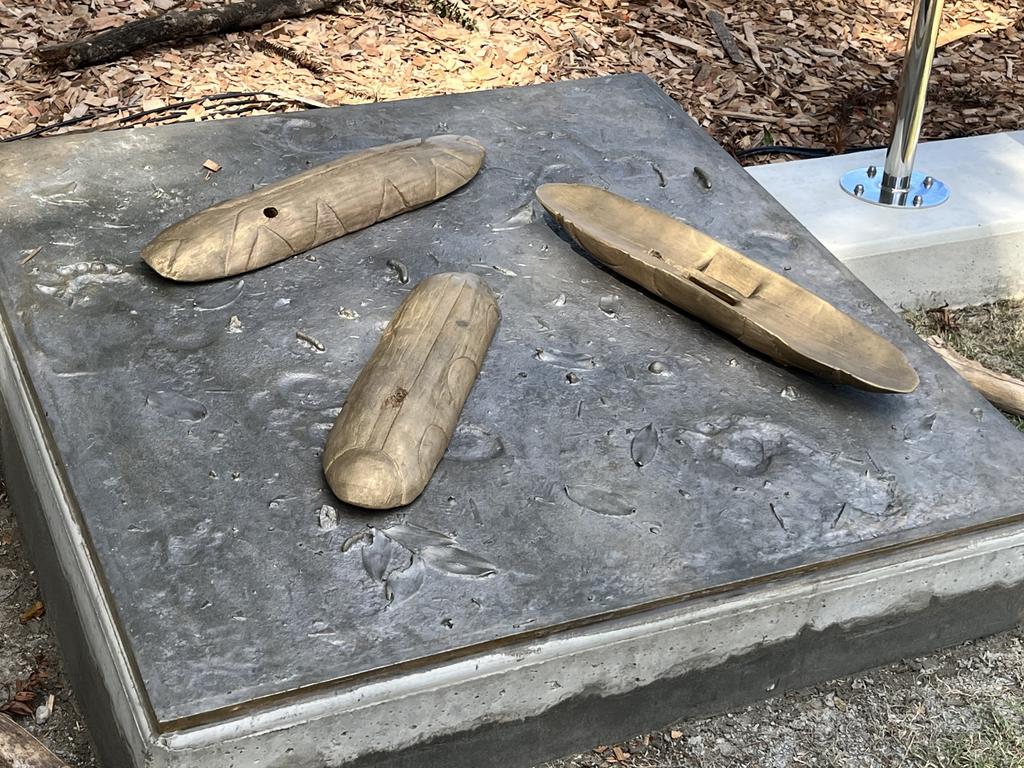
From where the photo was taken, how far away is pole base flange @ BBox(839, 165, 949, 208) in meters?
3.65

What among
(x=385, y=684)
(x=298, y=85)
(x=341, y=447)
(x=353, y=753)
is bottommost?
(x=298, y=85)

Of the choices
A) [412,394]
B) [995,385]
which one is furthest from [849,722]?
[995,385]

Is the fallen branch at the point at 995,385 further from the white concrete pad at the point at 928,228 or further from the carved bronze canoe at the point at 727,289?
the carved bronze canoe at the point at 727,289

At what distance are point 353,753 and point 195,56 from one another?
12.0ft

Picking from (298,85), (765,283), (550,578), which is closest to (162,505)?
(550,578)

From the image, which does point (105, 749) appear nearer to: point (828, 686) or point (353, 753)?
point (353, 753)

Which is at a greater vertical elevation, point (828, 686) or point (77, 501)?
point (77, 501)

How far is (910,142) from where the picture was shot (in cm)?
356

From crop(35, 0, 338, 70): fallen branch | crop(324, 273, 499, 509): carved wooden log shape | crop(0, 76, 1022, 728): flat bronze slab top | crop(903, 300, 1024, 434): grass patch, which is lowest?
crop(903, 300, 1024, 434): grass patch

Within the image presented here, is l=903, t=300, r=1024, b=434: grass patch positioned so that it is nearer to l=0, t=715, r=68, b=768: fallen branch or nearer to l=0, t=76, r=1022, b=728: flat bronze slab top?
l=0, t=76, r=1022, b=728: flat bronze slab top

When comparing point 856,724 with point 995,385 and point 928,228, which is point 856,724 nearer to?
point 995,385

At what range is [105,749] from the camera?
83.8 inches

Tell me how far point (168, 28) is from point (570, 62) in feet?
5.34

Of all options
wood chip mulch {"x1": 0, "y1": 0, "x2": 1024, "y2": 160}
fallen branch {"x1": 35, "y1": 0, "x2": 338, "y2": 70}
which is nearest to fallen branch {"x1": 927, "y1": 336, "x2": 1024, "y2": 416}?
wood chip mulch {"x1": 0, "y1": 0, "x2": 1024, "y2": 160}
